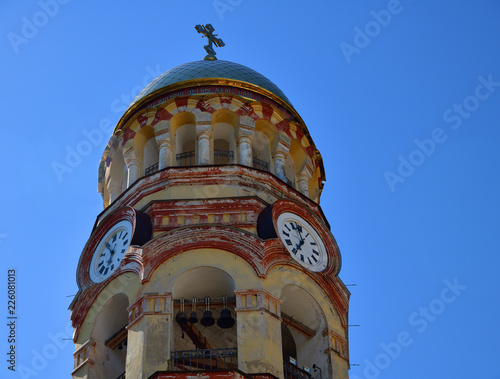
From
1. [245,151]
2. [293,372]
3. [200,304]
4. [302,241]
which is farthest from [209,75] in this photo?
[293,372]

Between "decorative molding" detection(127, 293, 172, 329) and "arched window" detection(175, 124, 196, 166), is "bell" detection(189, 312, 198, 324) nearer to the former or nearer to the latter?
"decorative molding" detection(127, 293, 172, 329)

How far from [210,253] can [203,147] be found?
4.14 meters

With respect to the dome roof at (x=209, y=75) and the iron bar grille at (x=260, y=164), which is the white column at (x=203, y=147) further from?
the dome roof at (x=209, y=75)

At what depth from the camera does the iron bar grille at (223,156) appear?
1260 inches

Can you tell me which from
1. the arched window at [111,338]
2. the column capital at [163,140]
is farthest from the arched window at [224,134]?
the arched window at [111,338]

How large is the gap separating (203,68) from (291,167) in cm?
366

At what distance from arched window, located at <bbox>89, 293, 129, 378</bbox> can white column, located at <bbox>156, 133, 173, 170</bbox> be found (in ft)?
13.9

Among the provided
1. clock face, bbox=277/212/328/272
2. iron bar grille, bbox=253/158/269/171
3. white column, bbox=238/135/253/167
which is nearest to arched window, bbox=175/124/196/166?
white column, bbox=238/135/253/167

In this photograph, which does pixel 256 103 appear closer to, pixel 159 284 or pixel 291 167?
pixel 291 167

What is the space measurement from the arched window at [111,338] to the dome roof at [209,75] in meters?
6.76

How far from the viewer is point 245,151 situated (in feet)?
104

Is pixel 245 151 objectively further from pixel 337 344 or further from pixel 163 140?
pixel 337 344

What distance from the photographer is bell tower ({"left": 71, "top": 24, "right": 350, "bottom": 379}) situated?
88.4 ft

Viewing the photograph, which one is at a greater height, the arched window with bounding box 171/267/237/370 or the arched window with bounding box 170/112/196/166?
the arched window with bounding box 170/112/196/166
